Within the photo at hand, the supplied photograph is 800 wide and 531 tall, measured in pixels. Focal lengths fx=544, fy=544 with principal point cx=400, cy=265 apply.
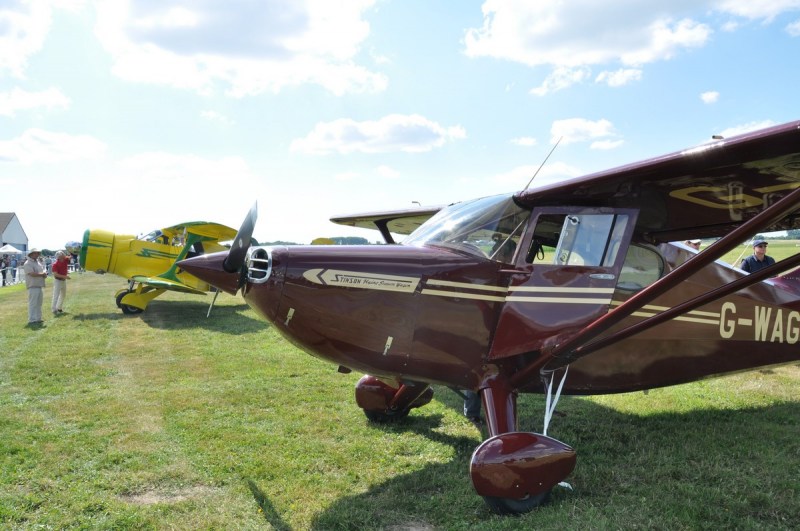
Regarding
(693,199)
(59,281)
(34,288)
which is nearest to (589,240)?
(693,199)

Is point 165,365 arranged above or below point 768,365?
below

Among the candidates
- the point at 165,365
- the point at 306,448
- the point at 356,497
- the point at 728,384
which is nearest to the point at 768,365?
the point at 728,384

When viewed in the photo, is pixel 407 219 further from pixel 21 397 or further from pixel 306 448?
pixel 21 397

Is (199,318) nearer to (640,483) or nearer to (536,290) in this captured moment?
A: (536,290)

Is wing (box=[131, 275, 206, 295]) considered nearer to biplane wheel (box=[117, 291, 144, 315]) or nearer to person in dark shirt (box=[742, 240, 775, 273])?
biplane wheel (box=[117, 291, 144, 315])

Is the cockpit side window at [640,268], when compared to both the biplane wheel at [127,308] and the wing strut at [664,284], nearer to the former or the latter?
the wing strut at [664,284]

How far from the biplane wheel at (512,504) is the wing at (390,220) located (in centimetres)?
391

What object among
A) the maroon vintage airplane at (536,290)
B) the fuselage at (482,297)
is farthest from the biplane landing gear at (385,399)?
the fuselage at (482,297)

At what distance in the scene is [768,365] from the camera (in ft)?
17.5

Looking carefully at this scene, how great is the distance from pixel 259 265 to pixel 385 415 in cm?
259

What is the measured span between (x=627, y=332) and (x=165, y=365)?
7141mm

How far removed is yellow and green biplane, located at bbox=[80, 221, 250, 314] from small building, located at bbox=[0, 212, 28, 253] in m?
73.6

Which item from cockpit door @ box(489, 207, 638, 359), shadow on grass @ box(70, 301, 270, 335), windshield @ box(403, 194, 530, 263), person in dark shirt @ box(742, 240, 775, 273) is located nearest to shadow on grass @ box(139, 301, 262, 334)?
shadow on grass @ box(70, 301, 270, 335)

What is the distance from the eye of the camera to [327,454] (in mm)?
4891
